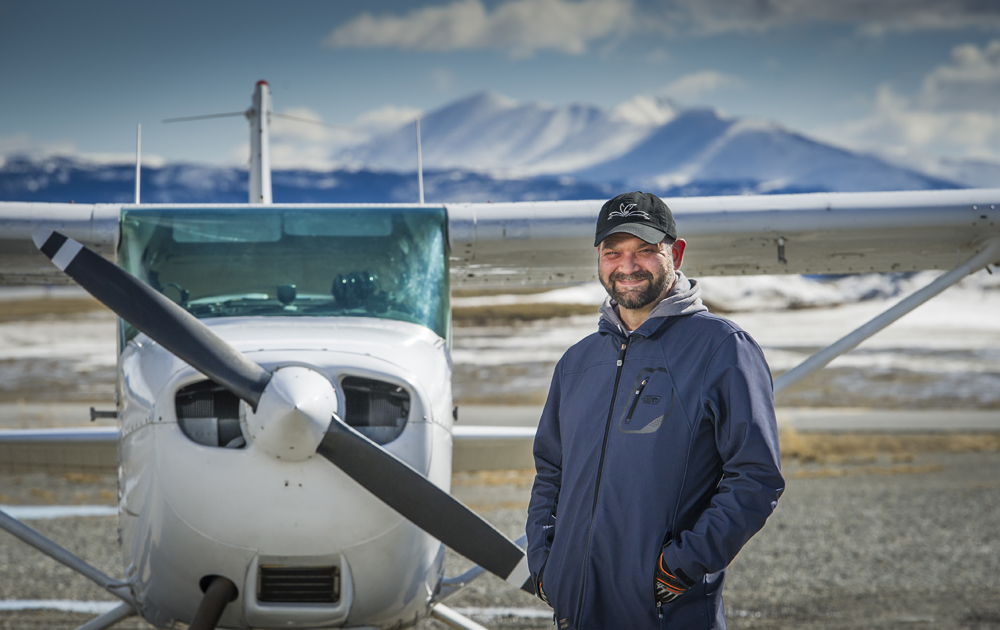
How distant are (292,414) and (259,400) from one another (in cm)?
15

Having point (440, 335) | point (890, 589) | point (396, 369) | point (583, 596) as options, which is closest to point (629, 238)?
point (583, 596)

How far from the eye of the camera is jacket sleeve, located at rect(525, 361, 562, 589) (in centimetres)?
238

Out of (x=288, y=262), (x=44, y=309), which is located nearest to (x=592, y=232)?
(x=288, y=262)

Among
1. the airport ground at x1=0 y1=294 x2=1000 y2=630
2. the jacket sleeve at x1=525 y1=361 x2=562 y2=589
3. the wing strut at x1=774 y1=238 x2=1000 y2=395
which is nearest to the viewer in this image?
the jacket sleeve at x1=525 y1=361 x2=562 y2=589

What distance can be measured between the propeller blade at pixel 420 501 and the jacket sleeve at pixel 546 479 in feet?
2.21

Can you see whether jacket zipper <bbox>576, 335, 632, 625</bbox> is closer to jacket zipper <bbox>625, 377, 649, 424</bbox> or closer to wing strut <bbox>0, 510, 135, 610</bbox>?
jacket zipper <bbox>625, 377, 649, 424</bbox>

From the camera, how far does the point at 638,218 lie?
7.38 feet

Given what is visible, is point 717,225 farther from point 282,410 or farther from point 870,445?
point 870,445

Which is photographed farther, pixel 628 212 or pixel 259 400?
pixel 259 400

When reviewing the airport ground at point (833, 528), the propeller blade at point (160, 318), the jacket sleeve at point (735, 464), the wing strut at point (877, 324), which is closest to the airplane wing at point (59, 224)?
the propeller blade at point (160, 318)

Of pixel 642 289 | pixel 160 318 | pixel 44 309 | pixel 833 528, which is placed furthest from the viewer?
pixel 44 309

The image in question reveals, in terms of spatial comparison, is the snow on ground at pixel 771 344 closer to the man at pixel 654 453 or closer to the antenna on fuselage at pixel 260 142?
the antenna on fuselage at pixel 260 142

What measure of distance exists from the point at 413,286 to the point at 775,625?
4.03 meters

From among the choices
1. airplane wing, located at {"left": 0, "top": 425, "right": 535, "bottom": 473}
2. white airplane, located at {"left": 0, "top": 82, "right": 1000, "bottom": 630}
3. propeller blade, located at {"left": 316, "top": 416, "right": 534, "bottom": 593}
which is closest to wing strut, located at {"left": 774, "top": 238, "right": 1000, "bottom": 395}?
white airplane, located at {"left": 0, "top": 82, "right": 1000, "bottom": 630}
